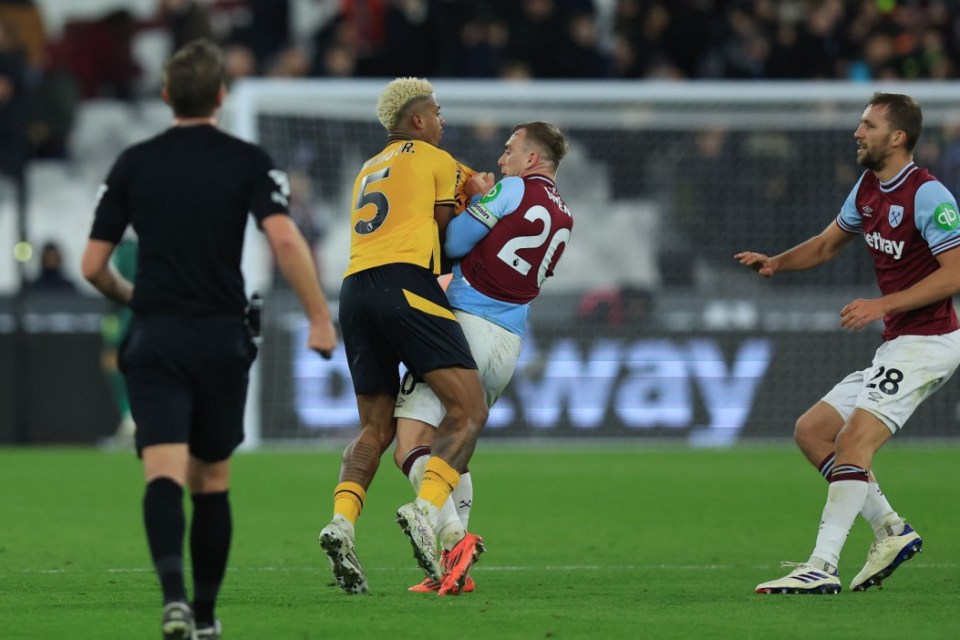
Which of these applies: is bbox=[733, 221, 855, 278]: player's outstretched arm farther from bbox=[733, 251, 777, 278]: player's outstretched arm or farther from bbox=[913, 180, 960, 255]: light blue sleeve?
bbox=[913, 180, 960, 255]: light blue sleeve

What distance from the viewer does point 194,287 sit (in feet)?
18.0

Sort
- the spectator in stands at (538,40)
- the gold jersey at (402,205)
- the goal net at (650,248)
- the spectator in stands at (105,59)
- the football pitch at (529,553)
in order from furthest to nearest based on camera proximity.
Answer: the spectator in stands at (105,59) → the spectator in stands at (538,40) → the goal net at (650,248) → the gold jersey at (402,205) → the football pitch at (529,553)

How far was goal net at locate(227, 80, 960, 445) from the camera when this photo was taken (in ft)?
56.1

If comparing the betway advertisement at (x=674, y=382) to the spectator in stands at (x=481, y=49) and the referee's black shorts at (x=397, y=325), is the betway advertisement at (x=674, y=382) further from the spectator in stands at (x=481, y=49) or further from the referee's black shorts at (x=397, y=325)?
the referee's black shorts at (x=397, y=325)

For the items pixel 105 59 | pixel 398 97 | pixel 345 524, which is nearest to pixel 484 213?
pixel 398 97

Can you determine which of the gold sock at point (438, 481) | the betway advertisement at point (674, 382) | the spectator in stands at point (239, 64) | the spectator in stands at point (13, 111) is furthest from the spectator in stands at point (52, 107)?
the gold sock at point (438, 481)

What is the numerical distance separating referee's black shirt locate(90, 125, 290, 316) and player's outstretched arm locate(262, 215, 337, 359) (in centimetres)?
6

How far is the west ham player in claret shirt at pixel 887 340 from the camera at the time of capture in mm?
7332

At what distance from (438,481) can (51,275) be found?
11.5 metres

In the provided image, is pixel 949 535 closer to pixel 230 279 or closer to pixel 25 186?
pixel 230 279

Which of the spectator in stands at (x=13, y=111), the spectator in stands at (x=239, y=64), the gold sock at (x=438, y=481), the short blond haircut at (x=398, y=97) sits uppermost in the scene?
the spectator in stands at (x=239, y=64)

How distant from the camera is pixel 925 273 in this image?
24.9 feet

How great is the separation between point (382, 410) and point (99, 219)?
2.35m

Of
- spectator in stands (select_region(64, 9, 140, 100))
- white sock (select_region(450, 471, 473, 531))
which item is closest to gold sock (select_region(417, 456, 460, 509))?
white sock (select_region(450, 471, 473, 531))
